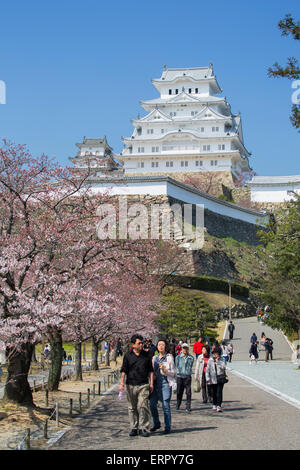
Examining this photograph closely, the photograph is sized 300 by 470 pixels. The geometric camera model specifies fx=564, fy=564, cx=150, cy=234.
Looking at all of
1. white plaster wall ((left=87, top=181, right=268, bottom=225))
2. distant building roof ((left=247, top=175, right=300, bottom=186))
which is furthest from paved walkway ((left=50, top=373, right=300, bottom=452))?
distant building roof ((left=247, top=175, right=300, bottom=186))

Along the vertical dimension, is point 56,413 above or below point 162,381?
below

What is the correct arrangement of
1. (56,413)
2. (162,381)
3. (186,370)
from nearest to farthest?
(162,381), (56,413), (186,370)

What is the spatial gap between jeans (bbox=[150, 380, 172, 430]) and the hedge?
94.3 ft

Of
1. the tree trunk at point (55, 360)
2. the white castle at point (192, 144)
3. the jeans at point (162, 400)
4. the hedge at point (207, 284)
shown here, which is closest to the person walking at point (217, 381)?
the jeans at point (162, 400)

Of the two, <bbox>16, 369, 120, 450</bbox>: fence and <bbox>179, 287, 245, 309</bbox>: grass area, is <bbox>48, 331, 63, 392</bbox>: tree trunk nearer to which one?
<bbox>16, 369, 120, 450</bbox>: fence

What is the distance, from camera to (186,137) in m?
65.5

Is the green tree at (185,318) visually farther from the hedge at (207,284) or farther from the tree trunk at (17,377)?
the tree trunk at (17,377)

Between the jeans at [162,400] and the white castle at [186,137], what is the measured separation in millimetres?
55844

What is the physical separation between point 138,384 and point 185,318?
73.1ft

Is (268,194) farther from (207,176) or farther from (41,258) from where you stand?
(41,258)

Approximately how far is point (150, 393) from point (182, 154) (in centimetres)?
5708

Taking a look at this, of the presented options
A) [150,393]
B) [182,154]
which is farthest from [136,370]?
[182,154]

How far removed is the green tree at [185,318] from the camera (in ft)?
100

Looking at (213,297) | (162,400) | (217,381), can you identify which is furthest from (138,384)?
(213,297)
